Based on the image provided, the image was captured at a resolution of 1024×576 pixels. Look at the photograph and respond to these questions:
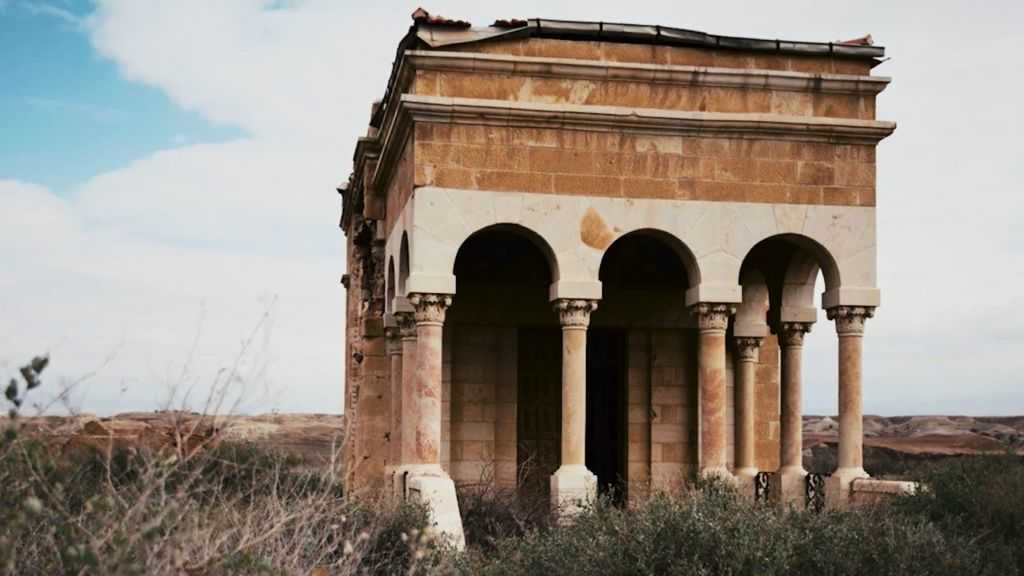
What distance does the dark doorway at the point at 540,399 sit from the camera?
17.0 meters

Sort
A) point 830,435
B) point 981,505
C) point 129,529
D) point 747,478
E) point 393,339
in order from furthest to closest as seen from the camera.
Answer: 1. point 830,435
2. point 393,339
3. point 747,478
4. point 981,505
5. point 129,529

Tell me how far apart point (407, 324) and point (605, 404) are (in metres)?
3.50

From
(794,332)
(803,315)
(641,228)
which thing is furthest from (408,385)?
(803,315)

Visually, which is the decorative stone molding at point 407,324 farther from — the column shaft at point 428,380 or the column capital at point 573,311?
the column capital at point 573,311

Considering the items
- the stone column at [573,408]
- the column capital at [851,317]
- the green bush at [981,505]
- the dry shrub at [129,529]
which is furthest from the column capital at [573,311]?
the dry shrub at [129,529]

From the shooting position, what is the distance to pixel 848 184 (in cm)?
1459

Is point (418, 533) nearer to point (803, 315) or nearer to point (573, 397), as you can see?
point (573, 397)

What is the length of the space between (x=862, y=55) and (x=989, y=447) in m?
17.9

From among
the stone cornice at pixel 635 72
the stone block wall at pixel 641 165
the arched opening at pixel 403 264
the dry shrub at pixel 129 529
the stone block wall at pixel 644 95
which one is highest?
the stone cornice at pixel 635 72

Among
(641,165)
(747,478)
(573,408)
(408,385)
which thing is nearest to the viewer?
(573,408)

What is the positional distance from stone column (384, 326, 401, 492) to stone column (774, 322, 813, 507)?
4944mm

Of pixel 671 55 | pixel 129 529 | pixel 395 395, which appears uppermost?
pixel 671 55

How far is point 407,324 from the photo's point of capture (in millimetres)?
15734

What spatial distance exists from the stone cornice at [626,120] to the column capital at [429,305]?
186 centimetres
